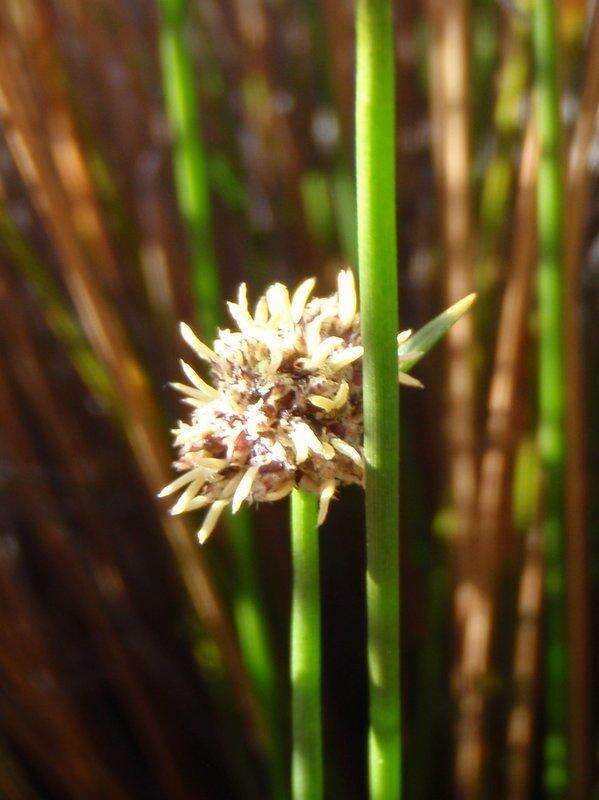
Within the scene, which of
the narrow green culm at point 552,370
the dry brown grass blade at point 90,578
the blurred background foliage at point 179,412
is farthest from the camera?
the dry brown grass blade at point 90,578

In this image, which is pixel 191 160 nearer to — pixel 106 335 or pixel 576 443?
pixel 106 335

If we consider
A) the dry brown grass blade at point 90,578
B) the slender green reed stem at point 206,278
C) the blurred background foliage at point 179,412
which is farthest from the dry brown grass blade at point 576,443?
the dry brown grass blade at point 90,578

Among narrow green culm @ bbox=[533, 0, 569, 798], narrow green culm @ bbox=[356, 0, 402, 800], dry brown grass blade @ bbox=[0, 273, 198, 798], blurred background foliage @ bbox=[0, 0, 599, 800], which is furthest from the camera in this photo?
dry brown grass blade @ bbox=[0, 273, 198, 798]

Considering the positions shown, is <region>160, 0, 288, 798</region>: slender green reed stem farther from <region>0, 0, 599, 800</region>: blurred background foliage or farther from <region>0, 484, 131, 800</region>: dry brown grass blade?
<region>0, 484, 131, 800</region>: dry brown grass blade

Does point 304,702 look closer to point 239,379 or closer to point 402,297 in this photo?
point 239,379

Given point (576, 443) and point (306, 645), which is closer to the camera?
point (306, 645)

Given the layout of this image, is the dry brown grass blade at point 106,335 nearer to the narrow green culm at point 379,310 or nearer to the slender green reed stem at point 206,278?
the slender green reed stem at point 206,278

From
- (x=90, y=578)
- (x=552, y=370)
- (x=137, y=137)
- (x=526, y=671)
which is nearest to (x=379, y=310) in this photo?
(x=552, y=370)

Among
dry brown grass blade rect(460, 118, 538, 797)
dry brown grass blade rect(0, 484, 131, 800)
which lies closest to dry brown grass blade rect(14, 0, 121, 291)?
dry brown grass blade rect(0, 484, 131, 800)
